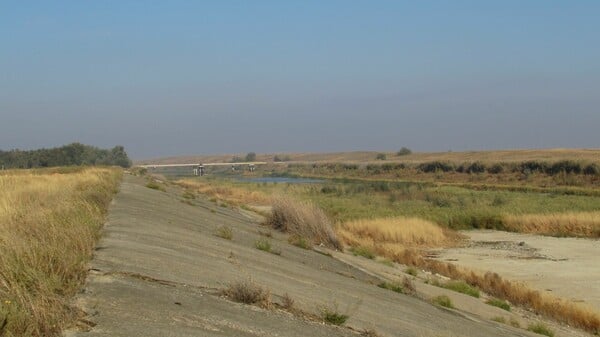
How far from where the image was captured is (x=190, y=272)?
933 centimetres

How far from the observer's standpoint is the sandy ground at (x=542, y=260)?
21422mm

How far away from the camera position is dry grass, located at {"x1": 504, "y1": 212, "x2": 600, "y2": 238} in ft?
118

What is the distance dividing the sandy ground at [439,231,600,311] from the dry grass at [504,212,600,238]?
144 cm

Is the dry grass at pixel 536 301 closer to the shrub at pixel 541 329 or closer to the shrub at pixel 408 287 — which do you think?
the shrub at pixel 541 329

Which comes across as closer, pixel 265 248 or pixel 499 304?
pixel 265 248

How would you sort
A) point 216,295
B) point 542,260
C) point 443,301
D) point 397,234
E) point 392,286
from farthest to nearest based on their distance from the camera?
1. point 397,234
2. point 542,260
3. point 392,286
4. point 443,301
5. point 216,295

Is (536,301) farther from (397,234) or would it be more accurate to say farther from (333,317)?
(397,234)

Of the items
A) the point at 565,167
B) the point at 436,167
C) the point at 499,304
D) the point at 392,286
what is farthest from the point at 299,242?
the point at 436,167

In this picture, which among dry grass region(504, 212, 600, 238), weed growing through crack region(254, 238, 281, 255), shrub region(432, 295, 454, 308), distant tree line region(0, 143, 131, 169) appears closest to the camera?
shrub region(432, 295, 454, 308)

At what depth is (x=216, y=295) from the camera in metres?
8.25

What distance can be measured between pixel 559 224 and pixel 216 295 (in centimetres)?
3270

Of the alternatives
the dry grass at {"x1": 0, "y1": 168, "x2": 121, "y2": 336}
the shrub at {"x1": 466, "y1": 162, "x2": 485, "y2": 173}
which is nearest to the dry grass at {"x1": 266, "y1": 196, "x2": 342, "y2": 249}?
the dry grass at {"x1": 0, "y1": 168, "x2": 121, "y2": 336}

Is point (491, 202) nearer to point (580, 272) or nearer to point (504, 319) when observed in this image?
point (580, 272)

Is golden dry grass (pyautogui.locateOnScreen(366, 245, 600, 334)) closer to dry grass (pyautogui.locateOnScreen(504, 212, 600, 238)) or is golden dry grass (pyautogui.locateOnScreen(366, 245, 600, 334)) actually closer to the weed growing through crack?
the weed growing through crack
